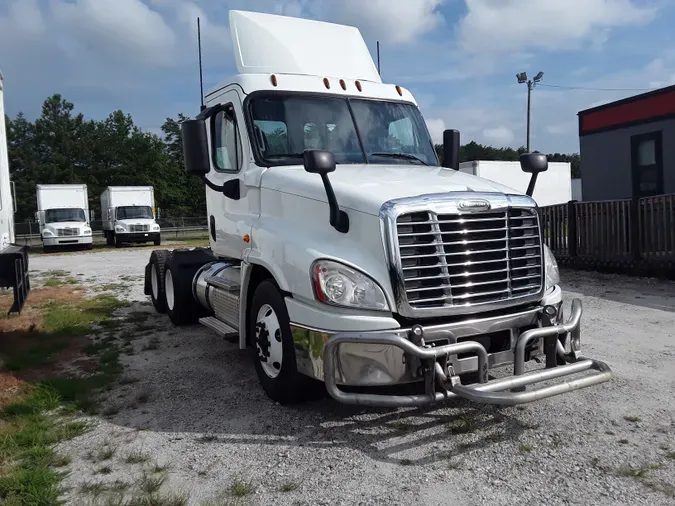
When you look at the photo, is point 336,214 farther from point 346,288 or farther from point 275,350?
point 275,350

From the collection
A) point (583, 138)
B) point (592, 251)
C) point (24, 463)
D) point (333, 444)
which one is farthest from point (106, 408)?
point (583, 138)

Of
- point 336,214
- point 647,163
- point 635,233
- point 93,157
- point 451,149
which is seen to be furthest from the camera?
point 93,157

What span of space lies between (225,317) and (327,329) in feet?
7.84

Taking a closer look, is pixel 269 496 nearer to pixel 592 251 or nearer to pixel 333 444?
pixel 333 444

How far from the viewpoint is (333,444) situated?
411 centimetres

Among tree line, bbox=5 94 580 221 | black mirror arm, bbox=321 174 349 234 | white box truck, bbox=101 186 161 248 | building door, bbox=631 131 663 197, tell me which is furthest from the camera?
tree line, bbox=5 94 580 221

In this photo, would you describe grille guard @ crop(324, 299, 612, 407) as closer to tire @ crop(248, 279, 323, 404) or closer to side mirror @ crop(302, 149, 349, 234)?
tire @ crop(248, 279, 323, 404)

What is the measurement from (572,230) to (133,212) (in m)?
23.9

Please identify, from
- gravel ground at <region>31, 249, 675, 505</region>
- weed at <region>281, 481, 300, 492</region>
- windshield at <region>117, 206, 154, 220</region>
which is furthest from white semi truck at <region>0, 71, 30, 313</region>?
windshield at <region>117, 206, 154, 220</region>

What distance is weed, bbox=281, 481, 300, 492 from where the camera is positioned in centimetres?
347

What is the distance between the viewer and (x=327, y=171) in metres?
4.24

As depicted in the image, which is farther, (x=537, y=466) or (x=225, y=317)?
(x=225, y=317)

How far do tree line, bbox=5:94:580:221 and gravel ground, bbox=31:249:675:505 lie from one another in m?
50.2

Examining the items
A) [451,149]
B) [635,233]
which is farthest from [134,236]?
[451,149]
